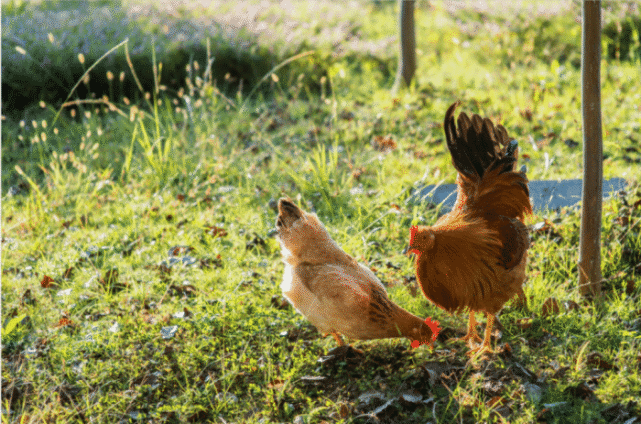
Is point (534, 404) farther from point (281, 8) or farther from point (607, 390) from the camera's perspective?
point (281, 8)

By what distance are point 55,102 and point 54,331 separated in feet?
14.0

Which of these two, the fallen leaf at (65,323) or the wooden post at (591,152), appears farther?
the fallen leaf at (65,323)

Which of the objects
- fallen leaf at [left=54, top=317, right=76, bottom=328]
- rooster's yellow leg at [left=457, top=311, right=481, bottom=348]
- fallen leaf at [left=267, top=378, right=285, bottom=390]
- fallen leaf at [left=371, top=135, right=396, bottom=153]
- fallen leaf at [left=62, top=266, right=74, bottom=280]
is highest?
fallen leaf at [left=371, top=135, right=396, bottom=153]

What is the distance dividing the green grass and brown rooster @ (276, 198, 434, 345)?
266 mm

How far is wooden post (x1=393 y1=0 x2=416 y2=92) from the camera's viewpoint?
590 cm

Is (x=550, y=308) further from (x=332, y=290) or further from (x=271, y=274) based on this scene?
(x=271, y=274)

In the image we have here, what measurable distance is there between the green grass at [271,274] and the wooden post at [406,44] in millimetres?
172

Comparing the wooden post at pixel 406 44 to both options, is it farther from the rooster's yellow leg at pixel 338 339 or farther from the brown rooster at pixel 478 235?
the rooster's yellow leg at pixel 338 339

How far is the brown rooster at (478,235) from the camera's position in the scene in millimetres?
2643

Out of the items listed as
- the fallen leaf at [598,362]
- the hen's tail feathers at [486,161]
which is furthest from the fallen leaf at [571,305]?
the hen's tail feathers at [486,161]

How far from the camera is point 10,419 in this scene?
2.80 meters

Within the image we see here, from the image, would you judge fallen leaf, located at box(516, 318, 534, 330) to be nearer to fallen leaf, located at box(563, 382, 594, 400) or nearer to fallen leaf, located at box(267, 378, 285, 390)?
fallen leaf, located at box(563, 382, 594, 400)

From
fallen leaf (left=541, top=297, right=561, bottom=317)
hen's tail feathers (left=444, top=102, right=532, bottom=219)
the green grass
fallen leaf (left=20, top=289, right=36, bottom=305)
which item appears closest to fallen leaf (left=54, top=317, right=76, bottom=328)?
the green grass

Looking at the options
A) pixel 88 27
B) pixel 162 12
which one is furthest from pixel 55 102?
pixel 162 12
